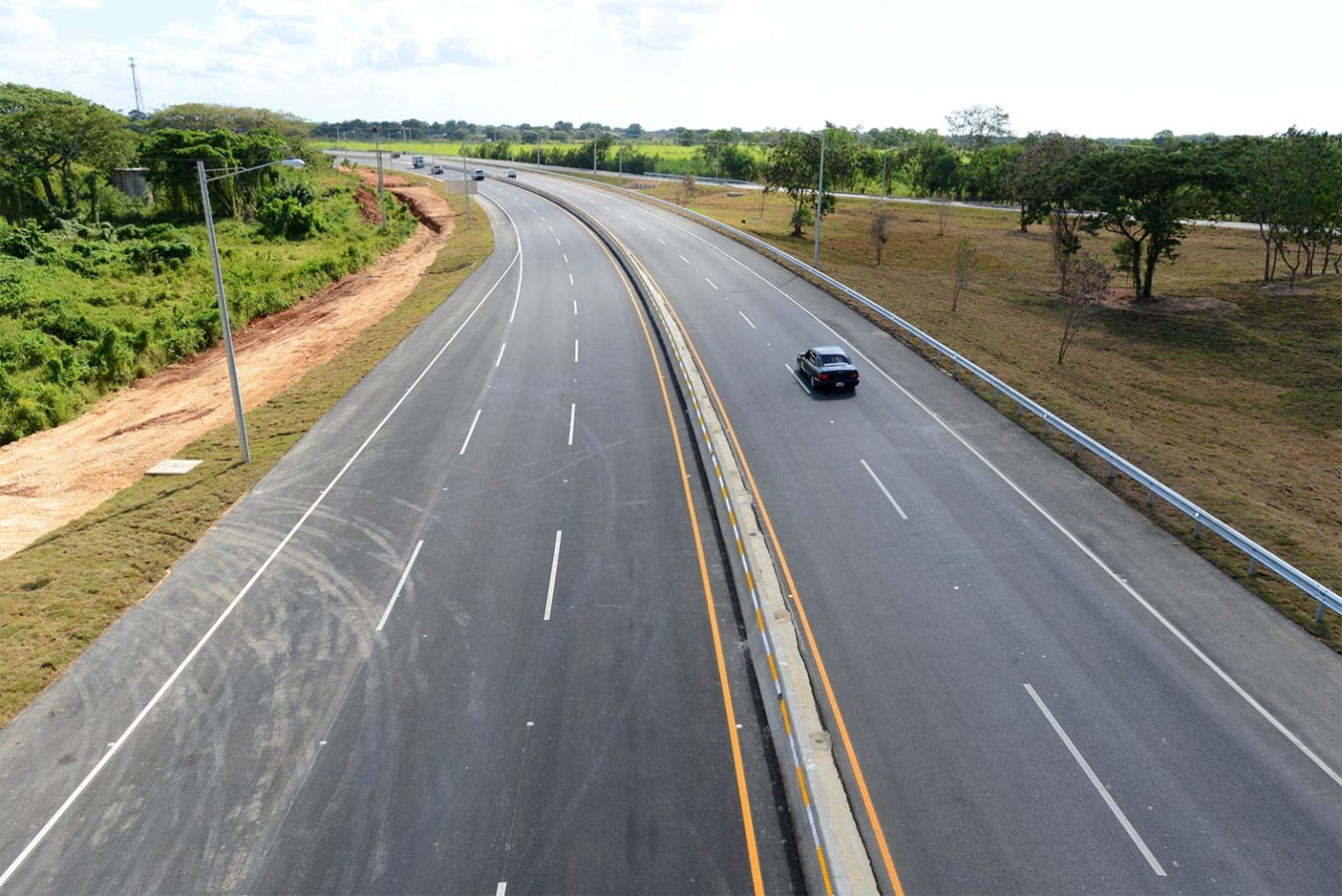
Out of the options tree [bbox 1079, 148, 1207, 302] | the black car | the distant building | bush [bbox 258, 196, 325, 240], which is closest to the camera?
the black car

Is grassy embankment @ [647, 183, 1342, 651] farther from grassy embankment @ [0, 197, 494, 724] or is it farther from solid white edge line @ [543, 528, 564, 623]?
grassy embankment @ [0, 197, 494, 724]

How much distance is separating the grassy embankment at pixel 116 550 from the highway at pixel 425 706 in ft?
1.95

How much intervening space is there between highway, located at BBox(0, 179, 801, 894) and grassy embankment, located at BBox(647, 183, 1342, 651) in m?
12.5

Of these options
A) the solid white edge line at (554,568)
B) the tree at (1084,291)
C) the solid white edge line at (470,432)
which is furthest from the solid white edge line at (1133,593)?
the solid white edge line at (470,432)

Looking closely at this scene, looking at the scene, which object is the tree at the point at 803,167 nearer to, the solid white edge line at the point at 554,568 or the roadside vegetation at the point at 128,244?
the roadside vegetation at the point at 128,244

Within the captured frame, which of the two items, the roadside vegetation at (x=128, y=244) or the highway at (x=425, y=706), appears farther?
the roadside vegetation at (x=128, y=244)

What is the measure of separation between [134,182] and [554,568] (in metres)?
81.9

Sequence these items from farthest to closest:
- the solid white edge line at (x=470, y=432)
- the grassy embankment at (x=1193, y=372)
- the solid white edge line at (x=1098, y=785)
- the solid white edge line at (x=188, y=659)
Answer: the solid white edge line at (x=470, y=432), the grassy embankment at (x=1193, y=372), the solid white edge line at (x=188, y=659), the solid white edge line at (x=1098, y=785)

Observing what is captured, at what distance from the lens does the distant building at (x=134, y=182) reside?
7581 cm

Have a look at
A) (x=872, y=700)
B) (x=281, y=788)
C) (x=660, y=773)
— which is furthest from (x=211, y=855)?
(x=872, y=700)

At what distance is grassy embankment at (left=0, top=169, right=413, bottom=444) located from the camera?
35469 millimetres

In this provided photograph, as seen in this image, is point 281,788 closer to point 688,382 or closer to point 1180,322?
point 688,382

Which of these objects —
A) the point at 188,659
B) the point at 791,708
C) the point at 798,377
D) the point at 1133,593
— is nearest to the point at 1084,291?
the point at 798,377

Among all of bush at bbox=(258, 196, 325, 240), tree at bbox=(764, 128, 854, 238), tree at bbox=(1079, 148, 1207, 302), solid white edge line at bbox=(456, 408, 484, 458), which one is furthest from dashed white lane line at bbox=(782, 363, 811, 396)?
bush at bbox=(258, 196, 325, 240)
